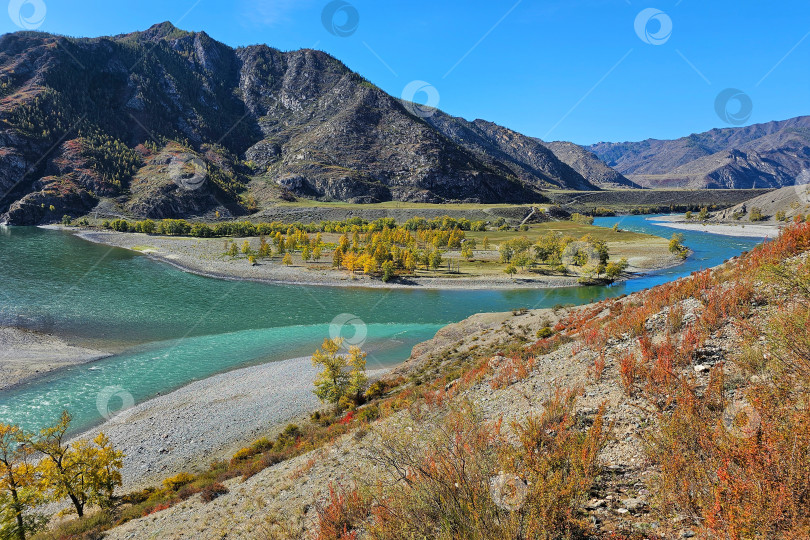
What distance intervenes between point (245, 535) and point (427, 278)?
232ft

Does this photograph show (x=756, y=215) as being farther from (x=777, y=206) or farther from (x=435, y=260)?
(x=435, y=260)

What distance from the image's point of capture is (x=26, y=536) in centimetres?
1564

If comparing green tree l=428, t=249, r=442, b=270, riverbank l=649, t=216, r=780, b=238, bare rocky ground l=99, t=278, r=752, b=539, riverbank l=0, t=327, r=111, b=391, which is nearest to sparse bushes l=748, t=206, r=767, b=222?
riverbank l=649, t=216, r=780, b=238

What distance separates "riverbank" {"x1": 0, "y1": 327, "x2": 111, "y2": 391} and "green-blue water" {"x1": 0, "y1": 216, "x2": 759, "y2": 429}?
5.24 ft

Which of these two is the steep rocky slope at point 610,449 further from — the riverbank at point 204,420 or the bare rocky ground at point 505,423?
the riverbank at point 204,420

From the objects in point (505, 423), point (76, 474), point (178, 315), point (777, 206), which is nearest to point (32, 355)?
point (178, 315)

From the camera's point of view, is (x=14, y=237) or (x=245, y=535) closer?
(x=245, y=535)

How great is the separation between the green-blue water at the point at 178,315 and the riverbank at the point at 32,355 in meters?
1.60

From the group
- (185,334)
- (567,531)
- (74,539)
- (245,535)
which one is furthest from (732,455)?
(185,334)

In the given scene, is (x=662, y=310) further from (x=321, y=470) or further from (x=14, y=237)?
(x=14, y=237)

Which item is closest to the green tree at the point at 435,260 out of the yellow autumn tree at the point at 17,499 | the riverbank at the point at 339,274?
the riverbank at the point at 339,274

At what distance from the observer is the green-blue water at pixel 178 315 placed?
31922mm

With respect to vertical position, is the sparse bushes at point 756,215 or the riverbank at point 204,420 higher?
the sparse bushes at point 756,215

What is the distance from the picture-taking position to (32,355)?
36219mm
